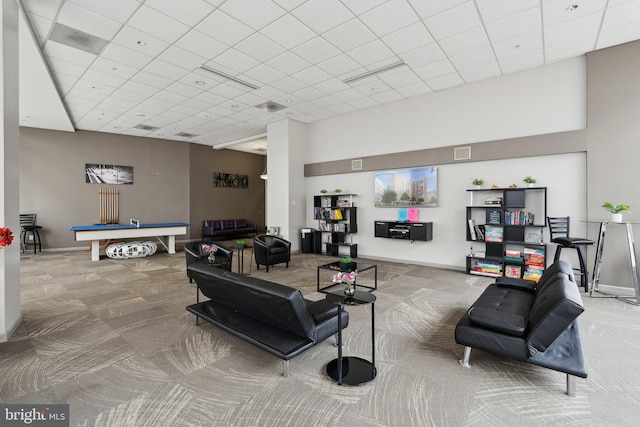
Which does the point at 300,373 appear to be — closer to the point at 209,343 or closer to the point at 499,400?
the point at 209,343

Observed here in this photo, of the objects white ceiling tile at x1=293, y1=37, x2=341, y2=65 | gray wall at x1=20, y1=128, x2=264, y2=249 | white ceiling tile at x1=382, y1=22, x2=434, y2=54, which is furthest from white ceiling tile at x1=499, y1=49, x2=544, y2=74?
gray wall at x1=20, y1=128, x2=264, y2=249

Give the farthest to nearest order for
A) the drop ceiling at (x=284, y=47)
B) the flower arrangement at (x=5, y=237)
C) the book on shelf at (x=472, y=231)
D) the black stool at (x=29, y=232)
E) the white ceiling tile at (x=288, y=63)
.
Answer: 1. the black stool at (x=29, y=232)
2. the book on shelf at (x=472, y=231)
3. the white ceiling tile at (x=288, y=63)
4. the drop ceiling at (x=284, y=47)
5. the flower arrangement at (x=5, y=237)

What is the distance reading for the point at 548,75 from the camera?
557 cm

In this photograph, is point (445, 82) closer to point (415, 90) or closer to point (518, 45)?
point (415, 90)

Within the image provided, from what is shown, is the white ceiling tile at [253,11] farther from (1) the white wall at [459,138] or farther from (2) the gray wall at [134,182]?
(2) the gray wall at [134,182]

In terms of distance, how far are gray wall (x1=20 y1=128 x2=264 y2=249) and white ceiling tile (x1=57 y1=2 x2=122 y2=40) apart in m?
6.88

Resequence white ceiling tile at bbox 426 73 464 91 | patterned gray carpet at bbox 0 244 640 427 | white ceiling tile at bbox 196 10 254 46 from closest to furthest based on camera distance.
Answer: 1. patterned gray carpet at bbox 0 244 640 427
2. white ceiling tile at bbox 196 10 254 46
3. white ceiling tile at bbox 426 73 464 91

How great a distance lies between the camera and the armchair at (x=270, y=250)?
6.50 meters

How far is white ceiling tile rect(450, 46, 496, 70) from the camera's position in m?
5.07

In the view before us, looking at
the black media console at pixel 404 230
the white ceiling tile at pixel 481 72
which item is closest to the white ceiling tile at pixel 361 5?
the white ceiling tile at pixel 481 72

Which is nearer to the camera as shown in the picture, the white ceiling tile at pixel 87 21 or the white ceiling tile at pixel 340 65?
the white ceiling tile at pixel 87 21

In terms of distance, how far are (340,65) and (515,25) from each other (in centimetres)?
268

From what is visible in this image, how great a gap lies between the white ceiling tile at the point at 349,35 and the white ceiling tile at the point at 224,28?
1.21 meters

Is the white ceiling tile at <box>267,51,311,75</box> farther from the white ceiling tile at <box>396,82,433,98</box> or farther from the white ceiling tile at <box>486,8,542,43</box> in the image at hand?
the white ceiling tile at <box>486,8,542,43</box>
